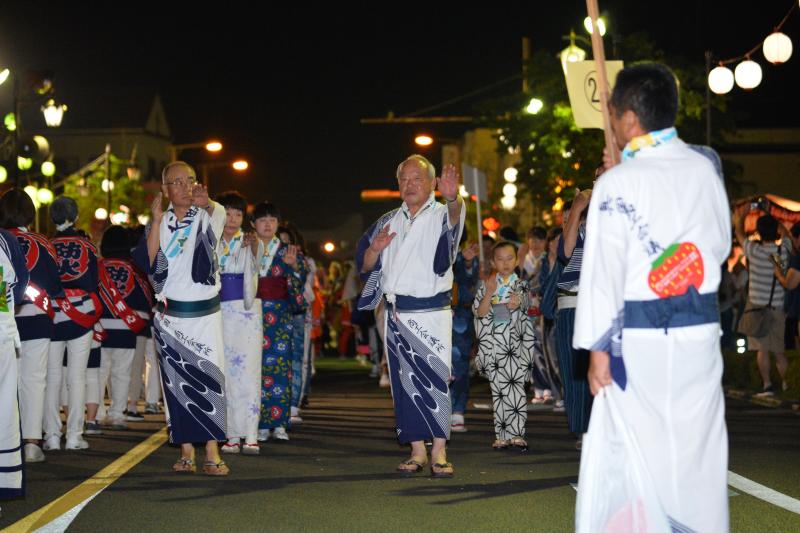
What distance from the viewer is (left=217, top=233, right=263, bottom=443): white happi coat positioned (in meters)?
10.4

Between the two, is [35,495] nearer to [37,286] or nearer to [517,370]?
[37,286]

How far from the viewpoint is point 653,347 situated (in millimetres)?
4664

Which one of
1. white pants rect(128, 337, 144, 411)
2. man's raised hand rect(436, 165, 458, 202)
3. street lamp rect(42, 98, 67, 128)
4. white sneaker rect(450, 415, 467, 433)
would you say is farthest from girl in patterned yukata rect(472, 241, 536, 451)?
street lamp rect(42, 98, 67, 128)

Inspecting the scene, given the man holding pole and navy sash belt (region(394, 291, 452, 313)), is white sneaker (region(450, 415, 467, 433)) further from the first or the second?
the man holding pole

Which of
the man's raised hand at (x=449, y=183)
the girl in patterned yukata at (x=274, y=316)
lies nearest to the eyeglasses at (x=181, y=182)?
the man's raised hand at (x=449, y=183)

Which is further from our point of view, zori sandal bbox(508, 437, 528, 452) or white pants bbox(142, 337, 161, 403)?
white pants bbox(142, 337, 161, 403)

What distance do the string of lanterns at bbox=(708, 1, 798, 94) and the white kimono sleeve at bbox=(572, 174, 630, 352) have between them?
13160 millimetres

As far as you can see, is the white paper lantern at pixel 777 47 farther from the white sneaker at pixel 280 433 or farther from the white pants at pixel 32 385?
the white pants at pixel 32 385

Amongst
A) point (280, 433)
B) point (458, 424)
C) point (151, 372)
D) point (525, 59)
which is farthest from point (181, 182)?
point (525, 59)

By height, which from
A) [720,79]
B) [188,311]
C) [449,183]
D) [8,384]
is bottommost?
[8,384]

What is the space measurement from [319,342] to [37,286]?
76.2 ft

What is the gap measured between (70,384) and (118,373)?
194cm

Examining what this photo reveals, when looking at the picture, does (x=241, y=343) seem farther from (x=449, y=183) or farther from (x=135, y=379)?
(x=135, y=379)

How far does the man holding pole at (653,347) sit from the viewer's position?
4613 mm
